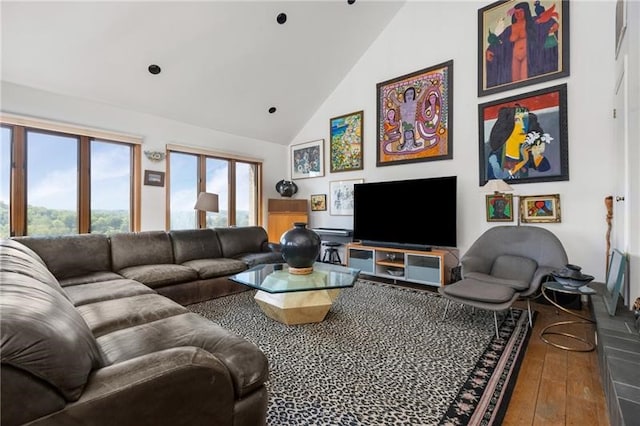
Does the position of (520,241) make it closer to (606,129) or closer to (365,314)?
(606,129)

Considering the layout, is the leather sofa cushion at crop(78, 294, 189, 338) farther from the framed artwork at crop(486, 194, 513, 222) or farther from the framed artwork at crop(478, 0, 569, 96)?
the framed artwork at crop(478, 0, 569, 96)

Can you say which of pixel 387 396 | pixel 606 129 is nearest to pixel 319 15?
pixel 606 129

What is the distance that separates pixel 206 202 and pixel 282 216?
67.1 inches

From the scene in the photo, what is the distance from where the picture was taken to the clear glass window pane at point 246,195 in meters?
5.78

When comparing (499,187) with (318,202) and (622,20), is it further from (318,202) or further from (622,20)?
(318,202)

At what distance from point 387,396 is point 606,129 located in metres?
3.65

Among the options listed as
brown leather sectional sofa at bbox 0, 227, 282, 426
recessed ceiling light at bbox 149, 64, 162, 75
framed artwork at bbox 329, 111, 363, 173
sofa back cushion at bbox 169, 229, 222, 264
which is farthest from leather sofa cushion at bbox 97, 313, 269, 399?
framed artwork at bbox 329, 111, 363, 173

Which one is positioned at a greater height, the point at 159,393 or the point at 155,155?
the point at 155,155

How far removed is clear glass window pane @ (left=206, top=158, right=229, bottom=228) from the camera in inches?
210

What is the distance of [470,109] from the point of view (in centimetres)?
410

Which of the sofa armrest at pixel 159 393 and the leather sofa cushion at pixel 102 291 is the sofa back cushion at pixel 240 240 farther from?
the sofa armrest at pixel 159 393

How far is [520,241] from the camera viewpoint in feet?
10.7

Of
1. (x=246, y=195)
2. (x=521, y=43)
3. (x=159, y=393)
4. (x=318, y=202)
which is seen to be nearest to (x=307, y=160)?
(x=318, y=202)

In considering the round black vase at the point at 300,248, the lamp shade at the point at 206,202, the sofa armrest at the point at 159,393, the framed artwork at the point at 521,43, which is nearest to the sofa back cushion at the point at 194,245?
the lamp shade at the point at 206,202
